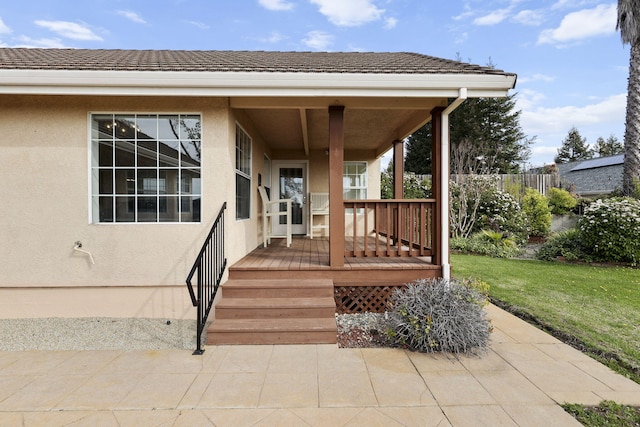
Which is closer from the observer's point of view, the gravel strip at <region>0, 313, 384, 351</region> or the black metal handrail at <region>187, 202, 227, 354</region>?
the gravel strip at <region>0, 313, 384, 351</region>

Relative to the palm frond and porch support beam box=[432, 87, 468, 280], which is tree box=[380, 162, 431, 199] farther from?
porch support beam box=[432, 87, 468, 280]

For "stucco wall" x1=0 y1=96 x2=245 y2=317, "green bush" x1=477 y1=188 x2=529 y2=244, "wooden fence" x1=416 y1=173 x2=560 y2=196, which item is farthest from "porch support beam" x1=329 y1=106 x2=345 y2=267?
"wooden fence" x1=416 y1=173 x2=560 y2=196

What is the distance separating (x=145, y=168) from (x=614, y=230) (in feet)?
32.7

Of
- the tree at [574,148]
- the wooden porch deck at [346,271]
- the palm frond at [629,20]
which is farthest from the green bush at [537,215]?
the tree at [574,148]

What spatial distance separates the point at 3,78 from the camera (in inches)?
137

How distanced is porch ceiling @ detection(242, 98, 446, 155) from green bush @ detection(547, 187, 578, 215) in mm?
8125

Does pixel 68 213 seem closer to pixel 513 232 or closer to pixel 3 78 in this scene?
pixel 3 78

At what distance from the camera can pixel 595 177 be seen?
16172mm

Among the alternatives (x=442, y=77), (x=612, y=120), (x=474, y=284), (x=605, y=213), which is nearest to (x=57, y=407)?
(x=474, y=284)

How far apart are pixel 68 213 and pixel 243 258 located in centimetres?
235

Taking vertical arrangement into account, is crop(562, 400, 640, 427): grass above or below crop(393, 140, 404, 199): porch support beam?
below

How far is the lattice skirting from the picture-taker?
4211mm

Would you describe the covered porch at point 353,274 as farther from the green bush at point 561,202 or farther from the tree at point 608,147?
the tree at point 608,147

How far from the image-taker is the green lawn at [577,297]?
3403 mm
